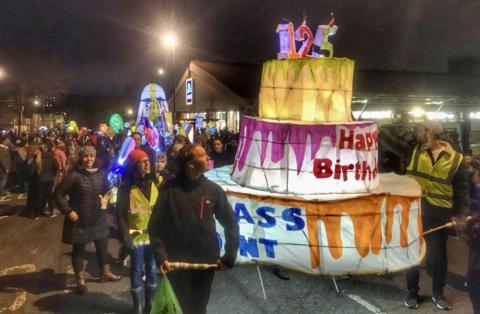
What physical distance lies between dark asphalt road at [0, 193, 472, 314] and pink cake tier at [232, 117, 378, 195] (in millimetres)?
1479

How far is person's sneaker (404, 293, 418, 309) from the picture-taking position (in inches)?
203

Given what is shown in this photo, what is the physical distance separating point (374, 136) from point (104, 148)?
11294 mm

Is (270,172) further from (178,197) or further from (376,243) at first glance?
(178,197)

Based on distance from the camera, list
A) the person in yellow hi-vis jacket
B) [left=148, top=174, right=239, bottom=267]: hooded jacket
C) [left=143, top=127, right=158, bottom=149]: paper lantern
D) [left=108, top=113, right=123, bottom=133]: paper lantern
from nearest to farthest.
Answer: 1. [left=148, top=174, right=239, bottom=267]: hooded jacket
2. the person in yellow hi-vis jacket
3. [left=143, top=127, right=158, bottom=149]: paper lantern
4. [left=108, top=113, right=123, bottom=133]: paper lantern

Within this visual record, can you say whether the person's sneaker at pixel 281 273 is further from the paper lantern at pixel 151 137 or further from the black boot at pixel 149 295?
the paper lantern at pixel 151 137

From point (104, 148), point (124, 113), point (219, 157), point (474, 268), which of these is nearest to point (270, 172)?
point (474, 268)

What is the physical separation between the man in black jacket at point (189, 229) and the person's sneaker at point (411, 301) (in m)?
3.06

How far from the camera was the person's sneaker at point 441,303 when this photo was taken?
5.09m

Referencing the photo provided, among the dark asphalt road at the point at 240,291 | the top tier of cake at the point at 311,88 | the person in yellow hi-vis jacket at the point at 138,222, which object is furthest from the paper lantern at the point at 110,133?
the person in yellow hi-vis jacket at the point at 138,222

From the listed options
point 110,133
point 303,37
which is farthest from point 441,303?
point 110,133

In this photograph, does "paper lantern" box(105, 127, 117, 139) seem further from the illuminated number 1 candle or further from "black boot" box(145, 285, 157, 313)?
"black boot" box(145, 285, 157, 313)

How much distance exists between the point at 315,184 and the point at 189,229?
10.7ft

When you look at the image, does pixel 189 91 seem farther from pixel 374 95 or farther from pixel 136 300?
pixel 136 300

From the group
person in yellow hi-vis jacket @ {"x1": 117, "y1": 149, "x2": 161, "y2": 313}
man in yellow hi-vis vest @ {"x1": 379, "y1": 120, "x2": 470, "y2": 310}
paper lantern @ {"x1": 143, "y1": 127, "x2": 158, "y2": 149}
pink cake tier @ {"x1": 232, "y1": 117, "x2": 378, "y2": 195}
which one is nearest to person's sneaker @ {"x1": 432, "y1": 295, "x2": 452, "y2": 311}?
man in yellow hi-vis vest @ {"x1": 379, "y1": 120, "x2": 470, "y2": 310}
